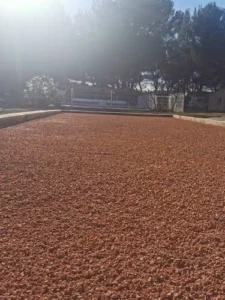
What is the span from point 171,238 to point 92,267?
549 mm

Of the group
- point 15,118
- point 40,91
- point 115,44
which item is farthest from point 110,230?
point 115,44

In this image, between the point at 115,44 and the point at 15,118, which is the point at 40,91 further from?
the point at 15,118

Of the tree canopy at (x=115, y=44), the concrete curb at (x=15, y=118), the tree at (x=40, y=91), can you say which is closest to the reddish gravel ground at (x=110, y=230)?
the concrete curb at (x=15, y=118)

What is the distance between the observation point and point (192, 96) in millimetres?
33281

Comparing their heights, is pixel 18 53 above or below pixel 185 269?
above

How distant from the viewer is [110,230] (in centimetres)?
196

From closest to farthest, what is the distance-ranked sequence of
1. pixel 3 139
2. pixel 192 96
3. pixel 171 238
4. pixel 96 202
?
Answer: pixel 171 238, pixel 96 202, pixel 3 139, pixel 192 96

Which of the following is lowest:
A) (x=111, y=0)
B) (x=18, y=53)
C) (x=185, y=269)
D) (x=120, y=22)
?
(x=185, y=269)

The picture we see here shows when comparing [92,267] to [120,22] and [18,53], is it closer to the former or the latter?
[18,53]

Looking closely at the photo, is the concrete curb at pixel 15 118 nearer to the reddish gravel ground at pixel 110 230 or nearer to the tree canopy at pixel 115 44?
the reddish gravel ground at pixel 110 230

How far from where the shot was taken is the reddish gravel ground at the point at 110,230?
56.0 inches

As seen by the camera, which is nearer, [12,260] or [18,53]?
[12,260]

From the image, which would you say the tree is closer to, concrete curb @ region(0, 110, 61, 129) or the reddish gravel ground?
concrete curb @ region(0, 110, 61, 129)

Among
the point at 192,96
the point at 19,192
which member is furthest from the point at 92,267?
the point at 192,96
